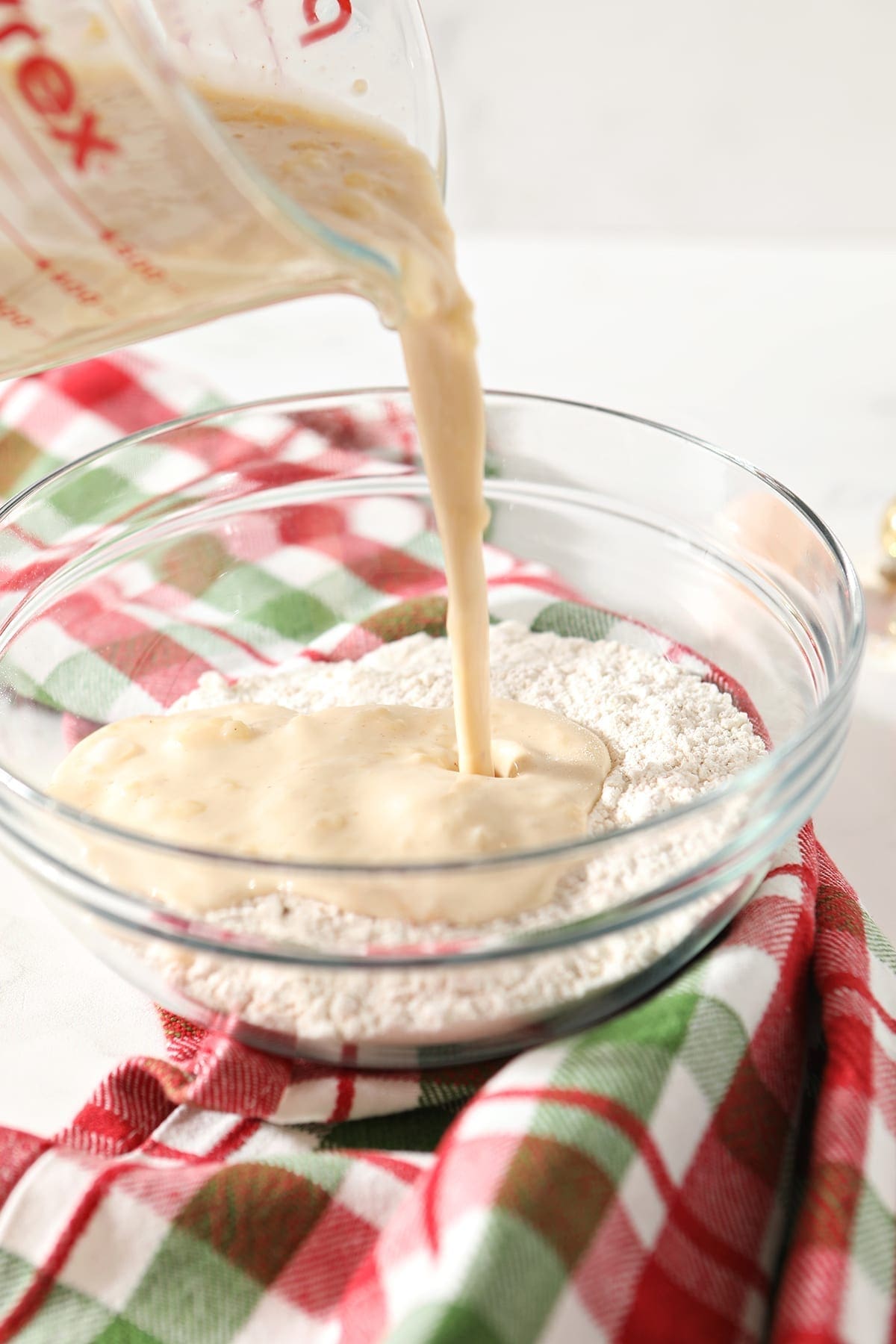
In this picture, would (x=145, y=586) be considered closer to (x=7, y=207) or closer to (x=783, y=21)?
(x=7, y=207)

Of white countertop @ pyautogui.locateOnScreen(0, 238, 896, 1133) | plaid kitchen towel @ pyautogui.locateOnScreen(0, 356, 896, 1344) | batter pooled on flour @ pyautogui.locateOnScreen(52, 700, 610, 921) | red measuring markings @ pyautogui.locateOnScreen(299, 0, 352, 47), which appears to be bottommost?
plaid kitchen towel @ pyautogui.locateOnScreen(0, 356, 896, 1344)

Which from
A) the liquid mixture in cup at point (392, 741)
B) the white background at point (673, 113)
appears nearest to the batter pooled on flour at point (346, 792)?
the liquid mixture in cup at point (392, 741)

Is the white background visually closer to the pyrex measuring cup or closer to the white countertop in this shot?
the white countertop

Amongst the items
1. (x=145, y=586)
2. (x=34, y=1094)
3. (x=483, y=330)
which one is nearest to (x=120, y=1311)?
(x=34, y=1094)

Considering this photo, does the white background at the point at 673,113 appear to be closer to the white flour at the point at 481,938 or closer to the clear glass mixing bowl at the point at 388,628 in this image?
the clear glass mixing bowl at the point at 388,628

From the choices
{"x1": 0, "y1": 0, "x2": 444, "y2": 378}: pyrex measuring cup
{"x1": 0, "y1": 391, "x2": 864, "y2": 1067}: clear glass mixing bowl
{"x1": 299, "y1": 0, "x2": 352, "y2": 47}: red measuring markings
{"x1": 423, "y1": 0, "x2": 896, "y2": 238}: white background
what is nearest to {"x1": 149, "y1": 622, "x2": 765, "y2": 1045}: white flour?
{"x1": 0, "y1": 391, "x2": 864, "y2": 1067}: clear glass mixing bowl

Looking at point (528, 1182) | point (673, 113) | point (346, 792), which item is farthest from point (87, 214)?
point (673, 113)

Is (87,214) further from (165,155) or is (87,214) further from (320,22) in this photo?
(320,22)
